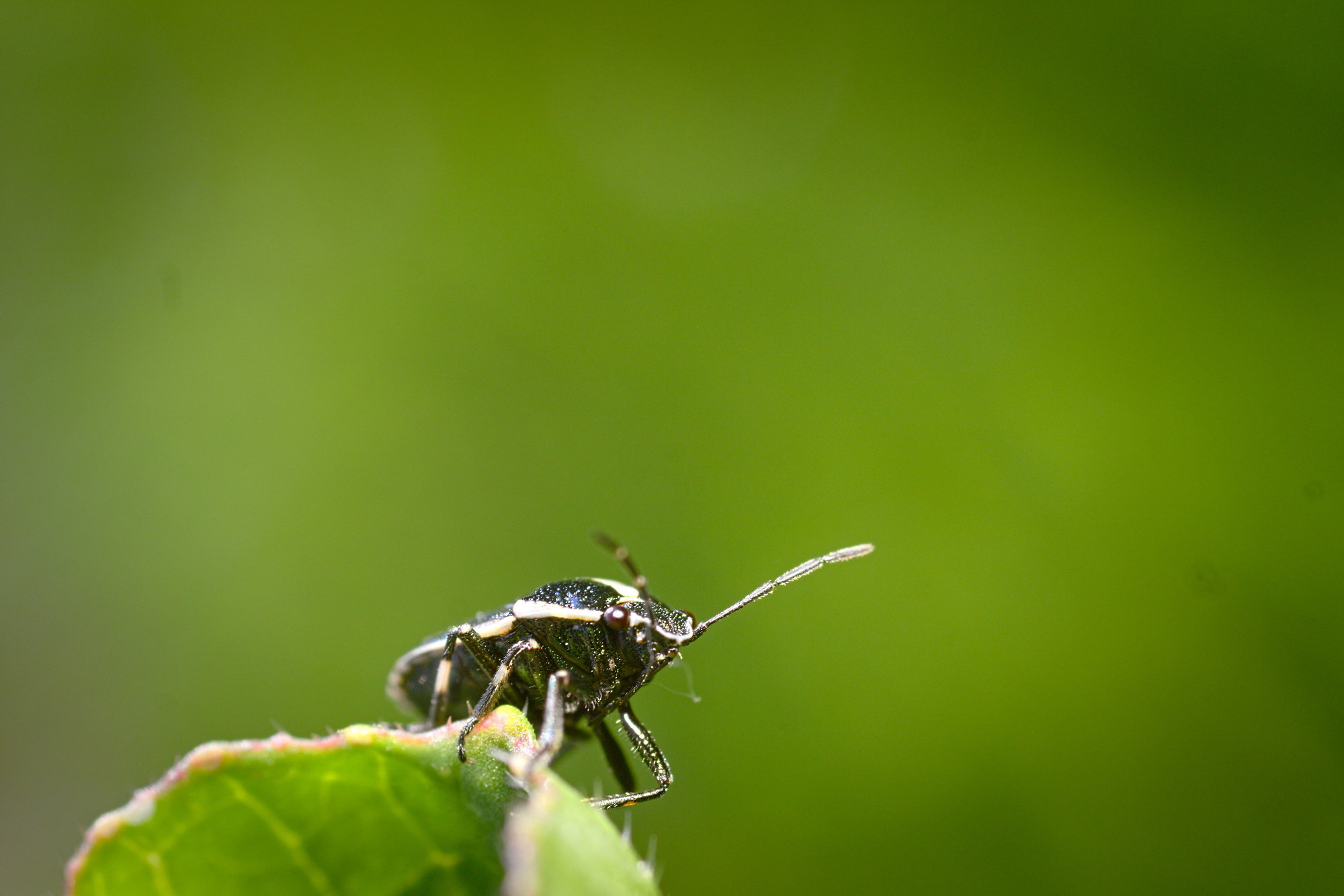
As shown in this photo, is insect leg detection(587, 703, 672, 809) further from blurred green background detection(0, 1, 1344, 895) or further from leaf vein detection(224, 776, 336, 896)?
blurred green background detection(0, 1, 1344, 895)

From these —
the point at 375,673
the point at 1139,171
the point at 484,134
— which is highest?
the point at 484,134

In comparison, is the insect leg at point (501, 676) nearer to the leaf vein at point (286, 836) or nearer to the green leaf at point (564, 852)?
the leaf vein at point (286, 836)

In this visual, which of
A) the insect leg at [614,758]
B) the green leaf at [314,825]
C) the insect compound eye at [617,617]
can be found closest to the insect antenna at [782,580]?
the insect compound eye at [617,617]

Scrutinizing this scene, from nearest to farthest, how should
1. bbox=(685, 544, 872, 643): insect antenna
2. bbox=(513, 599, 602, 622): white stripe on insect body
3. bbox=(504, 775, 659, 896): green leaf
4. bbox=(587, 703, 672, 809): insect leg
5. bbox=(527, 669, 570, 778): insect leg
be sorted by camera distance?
bbox=(504, 775, 659, 896): green leaf < bbox=(527, 669, 570, 778): insect leg < bbox=(587, 703, 672, 809): insect leg < bbox=(513, 599, 602, 622): white stripe on insect body < bbox=(685, 544, 872, 643): insect antenna

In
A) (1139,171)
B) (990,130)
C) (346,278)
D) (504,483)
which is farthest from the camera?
(346,278)

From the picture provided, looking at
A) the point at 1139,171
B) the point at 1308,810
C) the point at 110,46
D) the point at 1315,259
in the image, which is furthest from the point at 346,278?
the point at 1308,810

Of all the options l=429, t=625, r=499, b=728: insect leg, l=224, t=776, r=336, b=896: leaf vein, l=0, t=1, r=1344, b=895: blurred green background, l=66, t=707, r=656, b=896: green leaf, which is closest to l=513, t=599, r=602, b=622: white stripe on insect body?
l=429, t=625, r=499, b=728: insect leg

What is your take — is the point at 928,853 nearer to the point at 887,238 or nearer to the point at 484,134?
the point at 887,238
